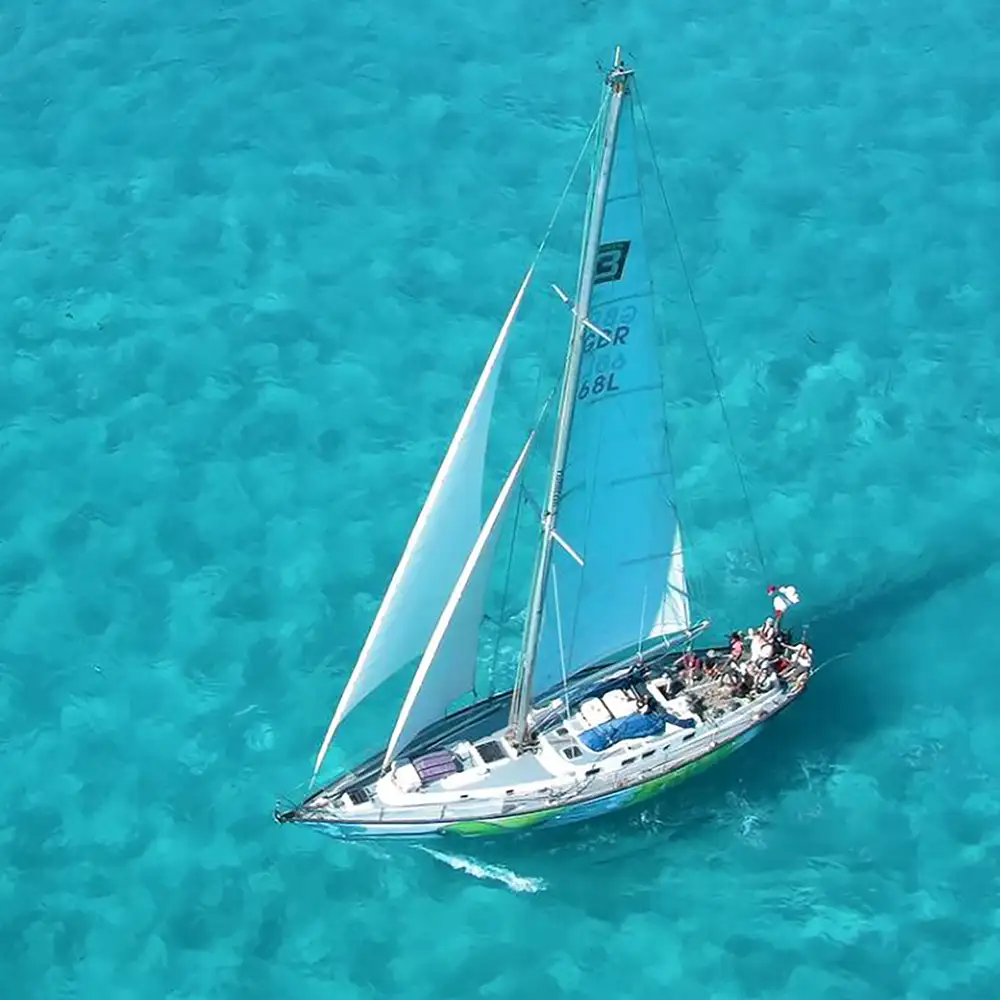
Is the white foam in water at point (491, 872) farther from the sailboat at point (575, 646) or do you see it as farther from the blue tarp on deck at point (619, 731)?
the blue tarp on deck at point (619, 731)

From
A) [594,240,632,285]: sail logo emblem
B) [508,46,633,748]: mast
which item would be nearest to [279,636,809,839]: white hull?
[508,46,633,748]: mast

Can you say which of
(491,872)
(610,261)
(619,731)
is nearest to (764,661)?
(619,731)

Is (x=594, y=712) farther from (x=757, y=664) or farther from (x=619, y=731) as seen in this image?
(x=757, y=664)

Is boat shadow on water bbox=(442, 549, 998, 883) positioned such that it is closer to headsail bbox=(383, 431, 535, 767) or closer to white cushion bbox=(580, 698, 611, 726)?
white cushion bbox=(580, 698, 611, 726)

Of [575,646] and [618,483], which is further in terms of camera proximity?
[575,646]

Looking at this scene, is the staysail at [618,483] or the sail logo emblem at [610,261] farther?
the staysail at [618,483]

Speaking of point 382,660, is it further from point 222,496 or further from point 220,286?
point 220,286

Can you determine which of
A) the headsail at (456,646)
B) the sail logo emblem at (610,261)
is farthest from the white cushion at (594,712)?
the sail logo emblem at (610,261)
